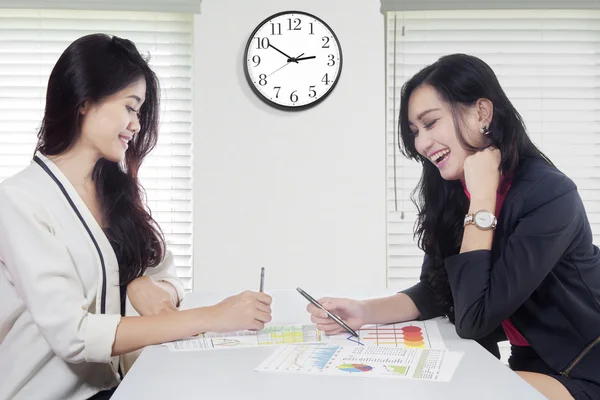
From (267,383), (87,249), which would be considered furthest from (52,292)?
(267,383)

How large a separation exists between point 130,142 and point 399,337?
2.96 ft

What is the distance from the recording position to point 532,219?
1.34 m

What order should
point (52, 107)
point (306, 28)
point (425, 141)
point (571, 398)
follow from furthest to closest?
1. point (306, 28)
2. point (425, 141)
3. point (52, 107)
4. point (571, 398)

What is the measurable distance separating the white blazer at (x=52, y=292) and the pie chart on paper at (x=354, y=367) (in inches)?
19.0

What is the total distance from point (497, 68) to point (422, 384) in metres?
2.48

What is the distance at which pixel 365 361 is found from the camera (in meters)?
A: 1.13

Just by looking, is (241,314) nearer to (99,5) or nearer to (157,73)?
(157,73)

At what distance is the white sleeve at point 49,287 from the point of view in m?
1.24

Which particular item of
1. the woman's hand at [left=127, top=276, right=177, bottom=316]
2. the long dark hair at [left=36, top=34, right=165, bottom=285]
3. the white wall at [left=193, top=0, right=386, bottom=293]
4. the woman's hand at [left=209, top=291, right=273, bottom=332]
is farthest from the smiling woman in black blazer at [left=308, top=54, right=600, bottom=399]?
the white wall at [left=193, top=0, right=386, bottom=293]

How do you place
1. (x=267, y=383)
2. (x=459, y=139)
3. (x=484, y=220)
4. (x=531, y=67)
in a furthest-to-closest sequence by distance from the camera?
(x=531, y=67), (x=459, y=139), (x=484, y=220), (x=267, y=383)

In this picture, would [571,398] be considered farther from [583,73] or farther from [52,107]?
[583,73]

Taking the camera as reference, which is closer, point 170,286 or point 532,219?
point 532,219

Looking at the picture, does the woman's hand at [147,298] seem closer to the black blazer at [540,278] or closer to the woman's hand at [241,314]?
the woman's hand at [241,314]

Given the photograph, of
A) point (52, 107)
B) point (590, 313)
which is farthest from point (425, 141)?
point (52, 107)
